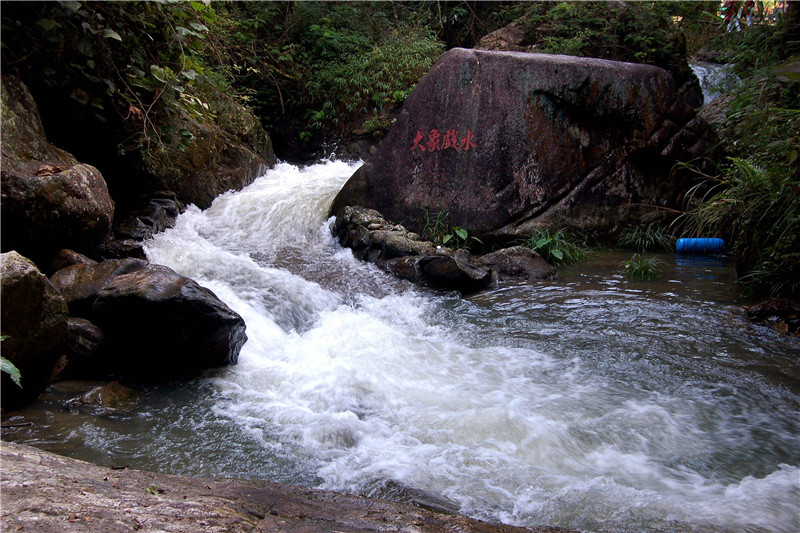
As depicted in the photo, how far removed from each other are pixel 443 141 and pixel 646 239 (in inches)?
123

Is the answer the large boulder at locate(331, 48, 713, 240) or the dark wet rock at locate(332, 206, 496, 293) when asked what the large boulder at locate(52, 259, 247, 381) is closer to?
the dark wet rock at locate(332, 206, 496, 293)

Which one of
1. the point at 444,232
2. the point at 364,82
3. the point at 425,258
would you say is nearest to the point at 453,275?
the point at 425,258

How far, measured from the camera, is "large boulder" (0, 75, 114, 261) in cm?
425

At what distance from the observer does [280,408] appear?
3396mm

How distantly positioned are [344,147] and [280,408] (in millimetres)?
8552

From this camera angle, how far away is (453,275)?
598 centimetres

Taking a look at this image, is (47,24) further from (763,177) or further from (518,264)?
(763,177)

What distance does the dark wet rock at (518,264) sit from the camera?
639cm

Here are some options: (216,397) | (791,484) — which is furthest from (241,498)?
(791,484)

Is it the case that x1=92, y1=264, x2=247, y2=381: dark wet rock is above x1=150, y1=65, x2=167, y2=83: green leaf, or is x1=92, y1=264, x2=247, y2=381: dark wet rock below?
below

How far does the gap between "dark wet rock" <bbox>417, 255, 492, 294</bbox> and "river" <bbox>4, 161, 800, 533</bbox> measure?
8.1 inches

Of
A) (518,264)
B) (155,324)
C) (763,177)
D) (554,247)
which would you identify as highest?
(763,177)

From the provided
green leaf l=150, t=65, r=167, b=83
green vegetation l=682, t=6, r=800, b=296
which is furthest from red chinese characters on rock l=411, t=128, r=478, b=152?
green leaf l=150, t=65, r=167, b=83

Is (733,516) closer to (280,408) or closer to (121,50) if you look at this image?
(280,408)
